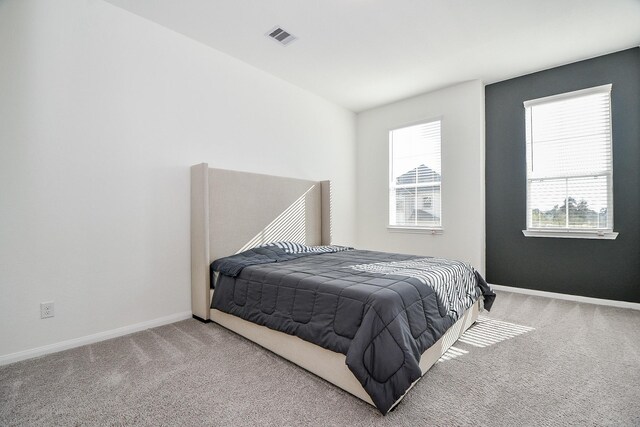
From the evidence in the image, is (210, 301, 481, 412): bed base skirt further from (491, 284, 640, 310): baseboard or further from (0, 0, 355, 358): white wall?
(491, 284, 640, 310): baseboard

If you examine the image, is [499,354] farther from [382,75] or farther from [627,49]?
[627,49]

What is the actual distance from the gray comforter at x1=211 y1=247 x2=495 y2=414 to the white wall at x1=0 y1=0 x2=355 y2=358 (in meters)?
0.73

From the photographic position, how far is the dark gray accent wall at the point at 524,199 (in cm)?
323

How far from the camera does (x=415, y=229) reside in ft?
14.7

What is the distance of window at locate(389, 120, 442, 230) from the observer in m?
4.35

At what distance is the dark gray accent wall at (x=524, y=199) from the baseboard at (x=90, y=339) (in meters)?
4.03

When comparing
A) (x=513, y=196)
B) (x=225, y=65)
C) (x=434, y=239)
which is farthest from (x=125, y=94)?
(x=513, y=196)

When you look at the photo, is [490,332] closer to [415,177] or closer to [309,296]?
[309,296]

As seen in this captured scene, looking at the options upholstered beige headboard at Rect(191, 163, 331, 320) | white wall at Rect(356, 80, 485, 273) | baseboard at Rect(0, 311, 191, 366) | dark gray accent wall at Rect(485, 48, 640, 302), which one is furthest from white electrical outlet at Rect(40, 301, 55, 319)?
dark gray accent wall at Rect(485, 48, 640, 302)

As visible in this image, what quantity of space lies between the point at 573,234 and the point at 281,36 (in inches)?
157

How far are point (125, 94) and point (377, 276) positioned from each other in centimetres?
260

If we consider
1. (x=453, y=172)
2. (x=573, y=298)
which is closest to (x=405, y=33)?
(x=453, y=172)

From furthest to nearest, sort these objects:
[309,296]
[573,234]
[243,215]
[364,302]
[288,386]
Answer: [573,234]
[243,215]
[309,296]
[288,386]
[364,302]

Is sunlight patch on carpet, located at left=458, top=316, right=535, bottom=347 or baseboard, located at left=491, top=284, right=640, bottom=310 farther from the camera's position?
baseboard, located at left=491, top=284, right=640, bottom=310
